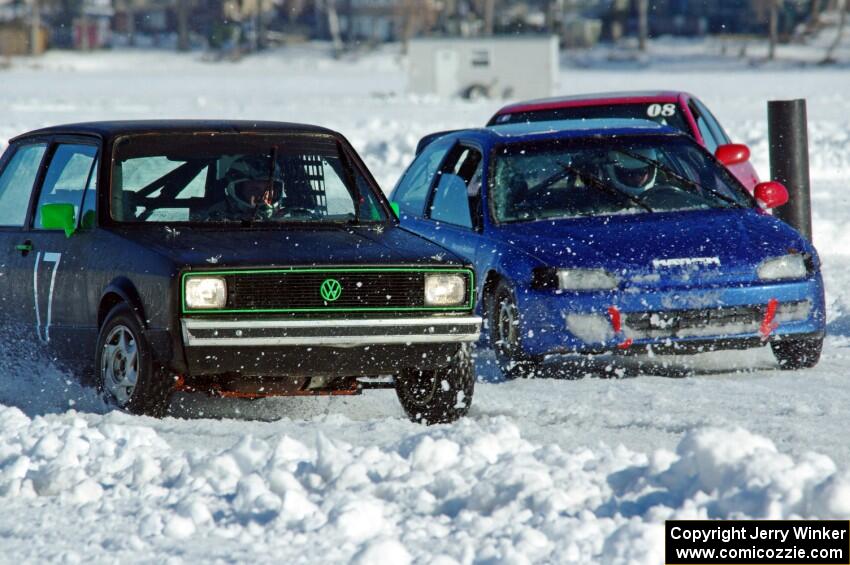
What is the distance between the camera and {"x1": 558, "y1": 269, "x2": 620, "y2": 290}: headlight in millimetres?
8117

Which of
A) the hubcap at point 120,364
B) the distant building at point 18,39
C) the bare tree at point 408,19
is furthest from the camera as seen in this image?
the bare tree at point 408,19

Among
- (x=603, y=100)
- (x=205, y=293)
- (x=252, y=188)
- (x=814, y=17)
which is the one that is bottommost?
(x=814, y=17)

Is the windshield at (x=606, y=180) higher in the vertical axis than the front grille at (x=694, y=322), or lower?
higher

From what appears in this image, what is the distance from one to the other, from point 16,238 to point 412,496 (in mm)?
3777

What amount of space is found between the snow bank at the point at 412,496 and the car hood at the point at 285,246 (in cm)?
114

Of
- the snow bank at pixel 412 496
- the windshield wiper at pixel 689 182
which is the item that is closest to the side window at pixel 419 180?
the windshield wiper at pixel 689 182

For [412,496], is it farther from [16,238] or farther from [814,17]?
[814,17]

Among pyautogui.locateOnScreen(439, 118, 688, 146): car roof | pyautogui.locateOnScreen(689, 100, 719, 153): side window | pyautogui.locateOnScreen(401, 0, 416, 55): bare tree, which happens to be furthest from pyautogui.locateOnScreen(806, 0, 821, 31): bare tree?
pyautogui.locateOnScreen(439, 118, 688, 146): car roof

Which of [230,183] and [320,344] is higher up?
[230,183]

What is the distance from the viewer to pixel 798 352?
8523 mm

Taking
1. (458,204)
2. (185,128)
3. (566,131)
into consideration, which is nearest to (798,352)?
(566,131)

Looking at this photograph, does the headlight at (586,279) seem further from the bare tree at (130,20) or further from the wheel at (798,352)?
the bare tree at (130,20)

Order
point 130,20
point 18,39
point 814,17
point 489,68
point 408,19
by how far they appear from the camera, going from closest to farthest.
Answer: point 489,68 < point 18,39 < point 814,17 < point 408,19 < point 130,20

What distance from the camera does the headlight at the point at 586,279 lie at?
26.6ft
